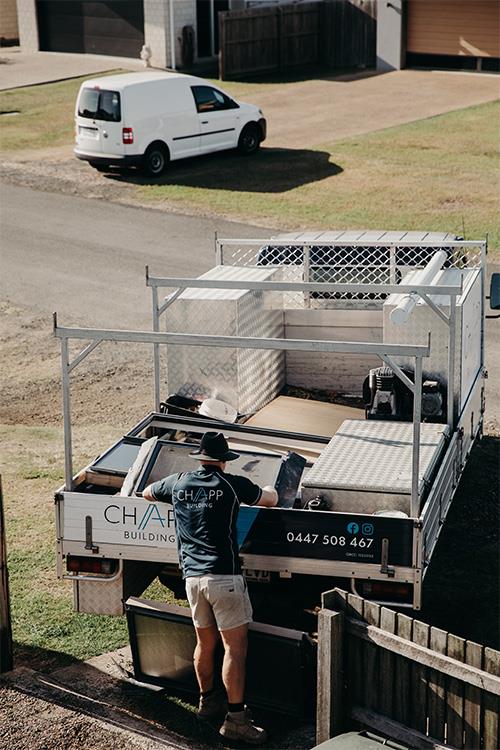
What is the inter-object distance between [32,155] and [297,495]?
20.2m

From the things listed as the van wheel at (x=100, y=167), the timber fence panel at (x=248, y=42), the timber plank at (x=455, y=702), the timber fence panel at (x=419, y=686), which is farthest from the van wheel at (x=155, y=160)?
the timber plank at (x=455, y=702)

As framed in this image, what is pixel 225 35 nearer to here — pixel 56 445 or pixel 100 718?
pixel 56 445

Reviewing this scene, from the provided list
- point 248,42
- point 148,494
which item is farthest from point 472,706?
point 248,42

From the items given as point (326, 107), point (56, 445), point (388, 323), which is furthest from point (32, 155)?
point (388, 323)

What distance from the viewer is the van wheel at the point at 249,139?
25.8 metres

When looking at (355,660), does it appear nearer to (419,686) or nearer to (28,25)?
(419,686)

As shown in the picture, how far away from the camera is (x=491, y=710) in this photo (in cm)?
626

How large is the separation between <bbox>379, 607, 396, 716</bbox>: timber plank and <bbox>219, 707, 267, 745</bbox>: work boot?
800 mm

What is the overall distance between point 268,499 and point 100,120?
17256 millimetres

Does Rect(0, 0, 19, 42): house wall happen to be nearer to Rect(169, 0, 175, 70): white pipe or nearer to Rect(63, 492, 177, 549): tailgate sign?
Rect(169, 0, 175, 70): white pipe

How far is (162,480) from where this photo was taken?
7.53 metres

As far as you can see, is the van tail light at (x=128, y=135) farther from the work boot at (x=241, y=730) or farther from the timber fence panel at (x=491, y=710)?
the timber fence panel at (x=491, y=710)

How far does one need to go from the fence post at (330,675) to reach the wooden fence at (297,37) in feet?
97.6

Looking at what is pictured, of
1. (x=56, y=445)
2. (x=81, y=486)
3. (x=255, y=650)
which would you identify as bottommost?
(x=56, y=445)
